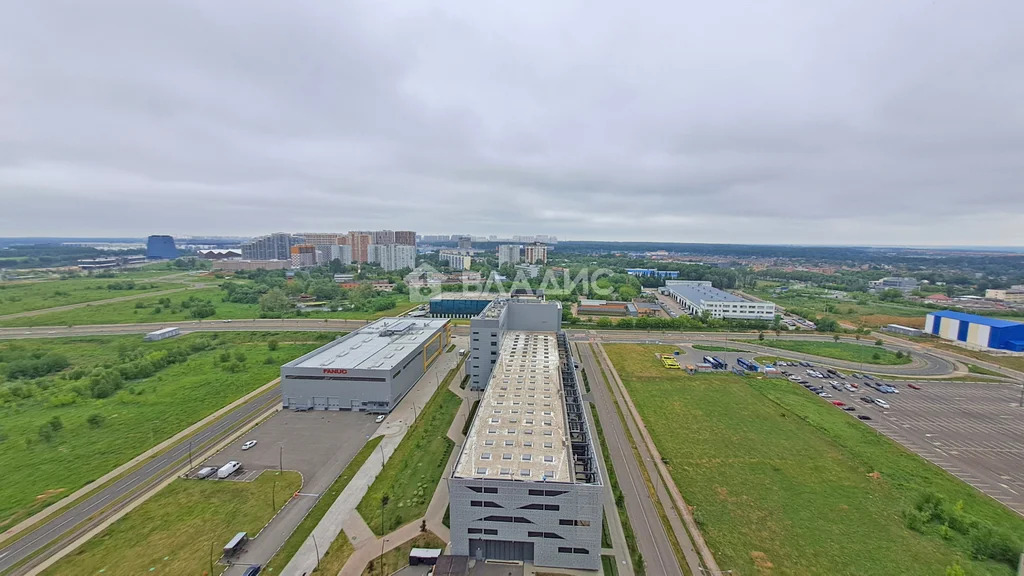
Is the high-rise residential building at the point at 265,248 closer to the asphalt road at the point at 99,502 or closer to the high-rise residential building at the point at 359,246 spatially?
the high-rise residential building at the point at 359,246

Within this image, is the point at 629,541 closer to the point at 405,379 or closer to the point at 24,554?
the point at 405,379

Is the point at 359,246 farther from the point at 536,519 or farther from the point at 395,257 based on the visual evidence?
the point at 536,519

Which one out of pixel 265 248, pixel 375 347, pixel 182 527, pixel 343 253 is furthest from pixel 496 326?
pixel 265 248

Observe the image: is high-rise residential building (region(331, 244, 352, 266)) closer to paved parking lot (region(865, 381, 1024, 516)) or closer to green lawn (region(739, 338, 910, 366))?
green lawn (region(739, 338, 910, 366))

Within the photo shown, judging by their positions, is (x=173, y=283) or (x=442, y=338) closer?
(x=442, y=338)

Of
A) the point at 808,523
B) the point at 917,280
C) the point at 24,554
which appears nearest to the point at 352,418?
the point at 24,554

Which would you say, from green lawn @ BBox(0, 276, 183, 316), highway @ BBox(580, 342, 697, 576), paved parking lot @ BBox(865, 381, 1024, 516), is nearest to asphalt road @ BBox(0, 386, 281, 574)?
highway @ BBox(580, 342, 697, 576)
